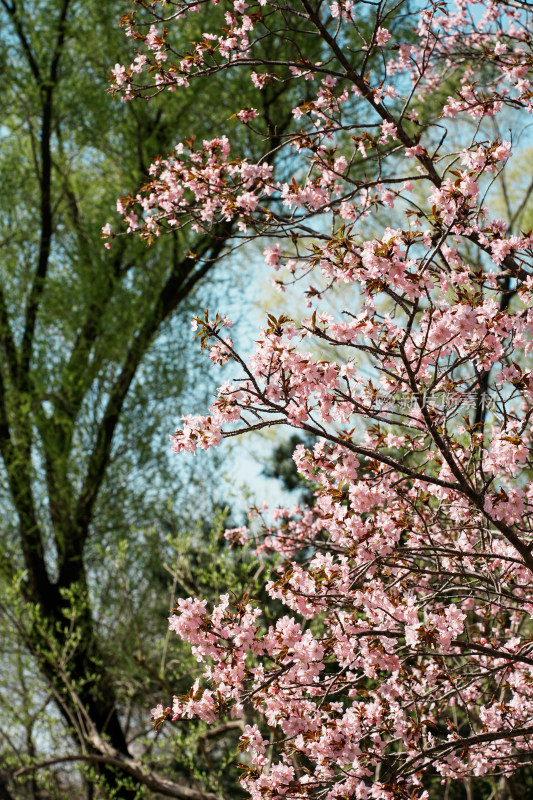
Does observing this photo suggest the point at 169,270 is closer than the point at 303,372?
No

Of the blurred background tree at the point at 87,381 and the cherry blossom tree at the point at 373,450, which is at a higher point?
the blurred background tree at the point at 87,381

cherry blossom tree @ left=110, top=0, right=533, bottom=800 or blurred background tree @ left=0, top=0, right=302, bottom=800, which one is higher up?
blurred background tree @ left=0, top=0, right=302, bottom=800

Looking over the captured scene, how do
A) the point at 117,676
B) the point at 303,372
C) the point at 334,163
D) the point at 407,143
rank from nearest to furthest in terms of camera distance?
1. the point at 303,372
2. the point at 407,143
3. the point at 334,163
4. the point at 117,676

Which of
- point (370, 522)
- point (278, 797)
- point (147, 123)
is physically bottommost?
point (278, 797)

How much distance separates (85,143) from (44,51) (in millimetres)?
997

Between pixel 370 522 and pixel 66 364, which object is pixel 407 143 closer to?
pixel 370 522

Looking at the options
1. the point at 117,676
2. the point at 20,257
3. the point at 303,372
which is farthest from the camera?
the point at 20,257

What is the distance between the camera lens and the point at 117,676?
23.1 feet

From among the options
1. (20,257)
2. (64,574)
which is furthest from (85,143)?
(64,574)

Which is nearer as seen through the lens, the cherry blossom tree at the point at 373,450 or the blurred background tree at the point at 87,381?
the cherry blossom tree at the point at 373,450

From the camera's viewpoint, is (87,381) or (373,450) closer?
(373,450)

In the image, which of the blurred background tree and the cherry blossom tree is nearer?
the cherry blossom tree

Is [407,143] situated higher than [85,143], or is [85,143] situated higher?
[85,143]

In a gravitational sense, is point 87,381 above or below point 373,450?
above
